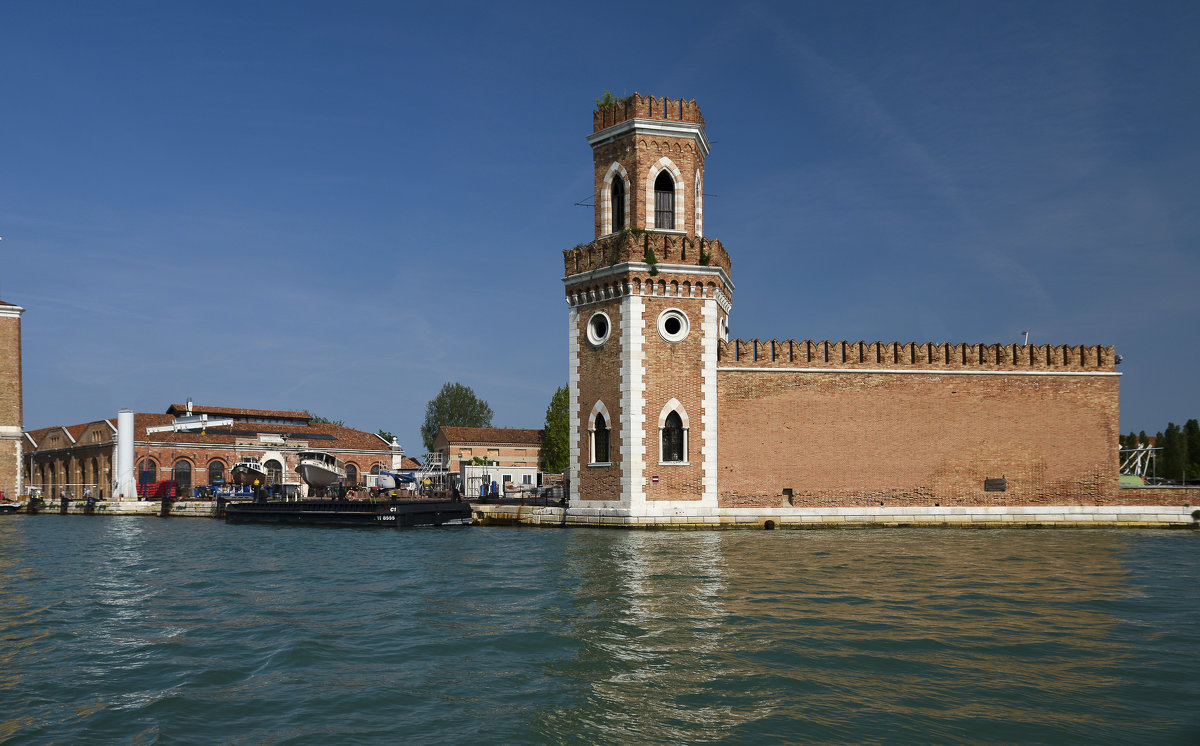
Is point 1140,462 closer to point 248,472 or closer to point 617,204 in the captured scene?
point 617,204

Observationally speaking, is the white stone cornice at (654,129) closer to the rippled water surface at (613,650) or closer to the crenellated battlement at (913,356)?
the crenellated battlement at (913,356)

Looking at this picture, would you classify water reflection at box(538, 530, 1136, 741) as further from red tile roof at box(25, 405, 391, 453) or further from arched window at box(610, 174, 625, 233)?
red tile roof at box(25, 405, 391, 453)

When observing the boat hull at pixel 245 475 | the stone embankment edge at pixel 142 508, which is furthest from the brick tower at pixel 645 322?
the boat hull at pixel 245 475

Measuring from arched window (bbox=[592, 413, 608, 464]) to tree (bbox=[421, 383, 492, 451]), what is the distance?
59.1 metres

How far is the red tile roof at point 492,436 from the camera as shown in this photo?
62.6m

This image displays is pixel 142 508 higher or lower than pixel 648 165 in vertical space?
lower

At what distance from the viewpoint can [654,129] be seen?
2642 cm

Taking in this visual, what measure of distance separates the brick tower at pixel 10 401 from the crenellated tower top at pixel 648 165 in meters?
39.1

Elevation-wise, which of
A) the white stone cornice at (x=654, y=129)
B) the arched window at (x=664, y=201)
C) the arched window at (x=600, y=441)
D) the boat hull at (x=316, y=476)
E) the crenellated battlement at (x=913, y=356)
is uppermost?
the white stone cornice at (x=654, y=129)

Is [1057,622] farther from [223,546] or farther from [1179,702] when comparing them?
[223,546]

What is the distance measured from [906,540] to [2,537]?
91.6 ft

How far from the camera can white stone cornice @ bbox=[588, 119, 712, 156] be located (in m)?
26.3

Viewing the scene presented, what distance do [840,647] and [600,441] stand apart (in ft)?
54.5

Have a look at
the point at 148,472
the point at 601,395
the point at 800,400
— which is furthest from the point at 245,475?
the point at 800,400
